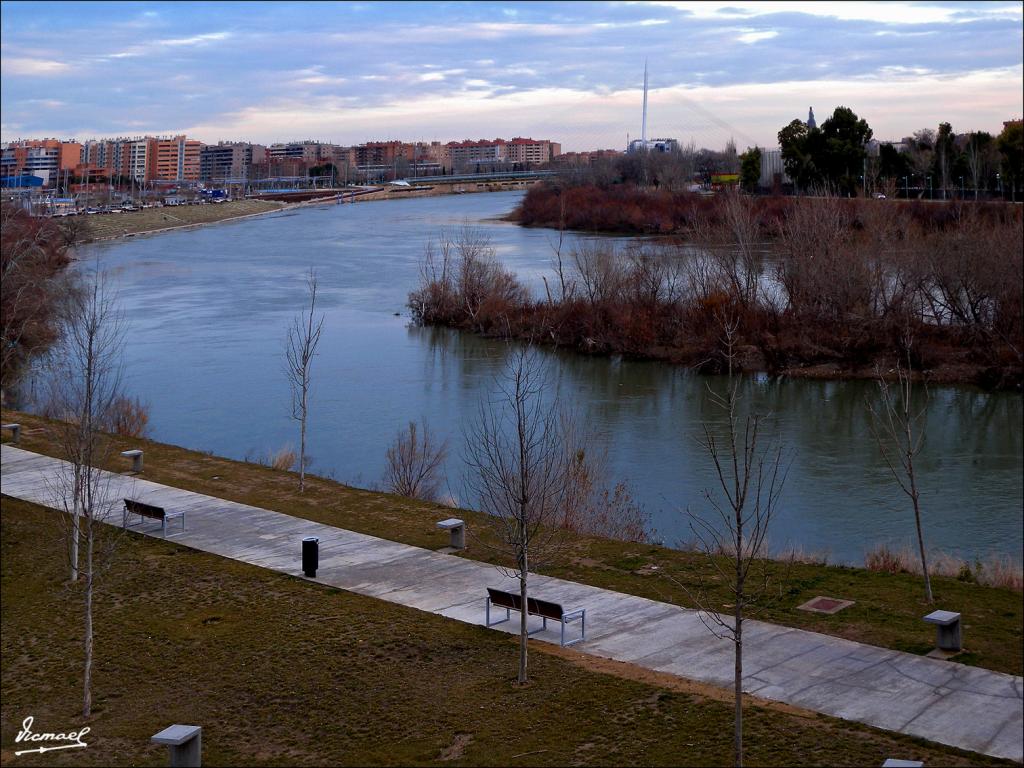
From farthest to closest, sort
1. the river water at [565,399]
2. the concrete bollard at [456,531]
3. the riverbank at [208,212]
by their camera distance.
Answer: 1. the riverbank at [208,212]
2. the river water at [565,399]
3. the concrete bollard at [456,531]

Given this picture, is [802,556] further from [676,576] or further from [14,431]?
[14,431]

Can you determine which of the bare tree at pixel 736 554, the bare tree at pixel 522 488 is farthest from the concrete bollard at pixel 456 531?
the bare tree at pixel 736 554

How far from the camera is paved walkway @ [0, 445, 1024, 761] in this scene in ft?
28.1

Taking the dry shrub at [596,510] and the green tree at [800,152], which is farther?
the green tree at [800,152]

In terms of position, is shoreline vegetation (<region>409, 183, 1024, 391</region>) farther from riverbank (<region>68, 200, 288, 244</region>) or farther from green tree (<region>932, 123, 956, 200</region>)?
riverbank (<region>68, 200, 288, 244</region>)

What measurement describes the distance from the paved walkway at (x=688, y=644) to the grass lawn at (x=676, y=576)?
0.32 meters

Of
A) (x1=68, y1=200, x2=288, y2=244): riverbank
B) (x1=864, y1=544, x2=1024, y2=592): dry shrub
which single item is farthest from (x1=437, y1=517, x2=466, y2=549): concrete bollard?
(x1=68, y1=200, x2=288, y2=244): riverbank

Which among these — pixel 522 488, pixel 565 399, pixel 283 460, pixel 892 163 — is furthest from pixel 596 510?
pixel 892 163

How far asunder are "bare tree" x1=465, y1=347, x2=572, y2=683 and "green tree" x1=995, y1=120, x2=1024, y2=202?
38017mm

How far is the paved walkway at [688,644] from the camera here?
28.1ft

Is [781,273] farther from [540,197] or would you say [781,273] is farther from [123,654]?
[540,197]

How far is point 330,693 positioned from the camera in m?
9.70

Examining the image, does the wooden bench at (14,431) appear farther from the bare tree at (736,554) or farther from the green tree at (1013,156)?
the green tree at (1013,156)

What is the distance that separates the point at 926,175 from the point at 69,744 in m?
59.8
